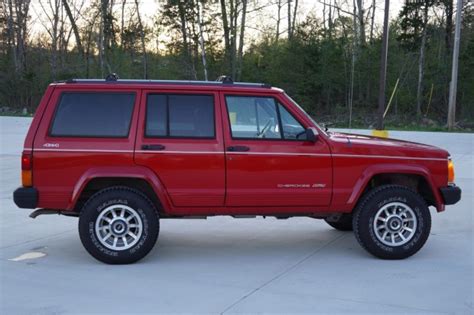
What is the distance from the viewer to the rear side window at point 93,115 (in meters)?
5.80

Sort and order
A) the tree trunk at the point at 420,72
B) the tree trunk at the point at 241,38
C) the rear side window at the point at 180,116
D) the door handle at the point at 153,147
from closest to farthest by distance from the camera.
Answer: the door handle at the point at 153,147 < the rear side window at the point at 180,116 < the tree trunk at the point at 420,72 < the tree trunk at the point at 241,38

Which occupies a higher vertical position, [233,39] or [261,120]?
[233,39]

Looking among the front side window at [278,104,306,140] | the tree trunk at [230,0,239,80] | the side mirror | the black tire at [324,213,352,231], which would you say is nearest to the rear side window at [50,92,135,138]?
the front side window at [278,104,306,140]

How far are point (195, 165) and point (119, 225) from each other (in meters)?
1.01

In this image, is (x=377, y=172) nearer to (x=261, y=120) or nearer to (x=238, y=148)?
(x=261, y=120)

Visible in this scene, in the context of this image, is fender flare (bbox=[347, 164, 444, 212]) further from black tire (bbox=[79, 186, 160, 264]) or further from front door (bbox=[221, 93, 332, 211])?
black tire (bbox=[79, 186, 160, 264])

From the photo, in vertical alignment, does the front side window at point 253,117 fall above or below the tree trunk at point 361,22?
below

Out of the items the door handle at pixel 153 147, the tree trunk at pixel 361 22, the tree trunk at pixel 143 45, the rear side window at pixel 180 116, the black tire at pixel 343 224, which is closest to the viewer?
the door handle at pixel 153 147

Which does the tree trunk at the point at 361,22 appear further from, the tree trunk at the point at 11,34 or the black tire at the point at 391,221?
the black tire at the point at 391,221

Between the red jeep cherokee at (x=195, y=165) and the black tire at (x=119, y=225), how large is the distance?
1 centimetres

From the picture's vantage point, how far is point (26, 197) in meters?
5.63

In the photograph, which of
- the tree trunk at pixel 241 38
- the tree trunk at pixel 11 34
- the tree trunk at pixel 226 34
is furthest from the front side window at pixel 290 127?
the tree trunk at pixel 11 34

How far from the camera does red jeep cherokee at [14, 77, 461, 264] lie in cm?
572

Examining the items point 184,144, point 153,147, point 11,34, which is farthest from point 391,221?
point 11,34
